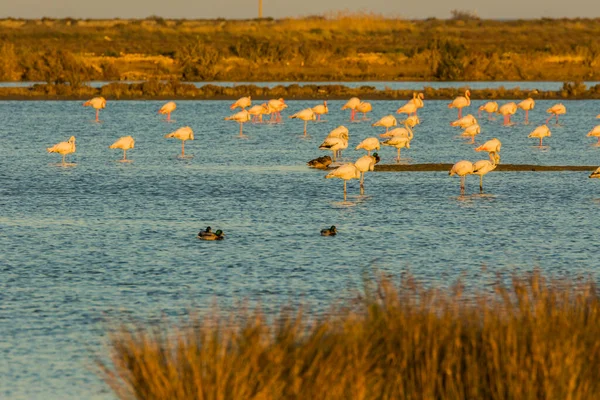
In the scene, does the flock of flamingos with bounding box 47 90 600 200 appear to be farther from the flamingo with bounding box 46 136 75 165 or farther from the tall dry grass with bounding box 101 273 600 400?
the tall dry grass with bounding box 101 273 600 400

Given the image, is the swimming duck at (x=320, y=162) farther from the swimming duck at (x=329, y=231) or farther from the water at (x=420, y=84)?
the water at (x=420, y=84)

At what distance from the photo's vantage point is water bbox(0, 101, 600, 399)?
14.2 metres

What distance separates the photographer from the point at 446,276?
16.3 metres

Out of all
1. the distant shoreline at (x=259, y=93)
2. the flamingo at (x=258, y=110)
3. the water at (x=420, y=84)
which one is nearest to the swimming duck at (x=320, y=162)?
the flamingo at (x=258, y=110)

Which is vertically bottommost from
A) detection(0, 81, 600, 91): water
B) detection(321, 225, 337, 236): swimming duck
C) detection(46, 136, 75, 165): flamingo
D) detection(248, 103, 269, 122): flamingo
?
detection(0, 81, 600, 91): water

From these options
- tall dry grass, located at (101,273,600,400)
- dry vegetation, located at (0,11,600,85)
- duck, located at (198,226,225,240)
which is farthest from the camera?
dry vegetation, located at (0,11,600,85)

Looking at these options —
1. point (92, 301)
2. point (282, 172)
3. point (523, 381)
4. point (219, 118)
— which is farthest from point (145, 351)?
point (219, 118)

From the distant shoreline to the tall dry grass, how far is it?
45.2 m

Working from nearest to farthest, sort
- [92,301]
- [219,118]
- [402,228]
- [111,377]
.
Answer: [111,377]
[92,301]
[402,228]
[219,118]

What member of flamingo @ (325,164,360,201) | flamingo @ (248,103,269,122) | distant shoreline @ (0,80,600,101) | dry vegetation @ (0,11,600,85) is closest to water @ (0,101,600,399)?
flamingo @ (325,164,360,201)

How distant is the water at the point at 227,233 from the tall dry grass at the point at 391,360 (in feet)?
7.17

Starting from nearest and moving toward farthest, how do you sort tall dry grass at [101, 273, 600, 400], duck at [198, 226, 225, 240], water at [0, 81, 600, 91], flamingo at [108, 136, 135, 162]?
tall dry grass at [101, 273, 600, 400]
duck at [198, 226, 225, 240]
flamingo at [108, 136, 135, 162]
water at [0, 81, 600, 91]

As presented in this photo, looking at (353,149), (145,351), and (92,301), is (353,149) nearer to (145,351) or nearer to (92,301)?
(92,301)

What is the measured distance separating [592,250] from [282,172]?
12.2 m
